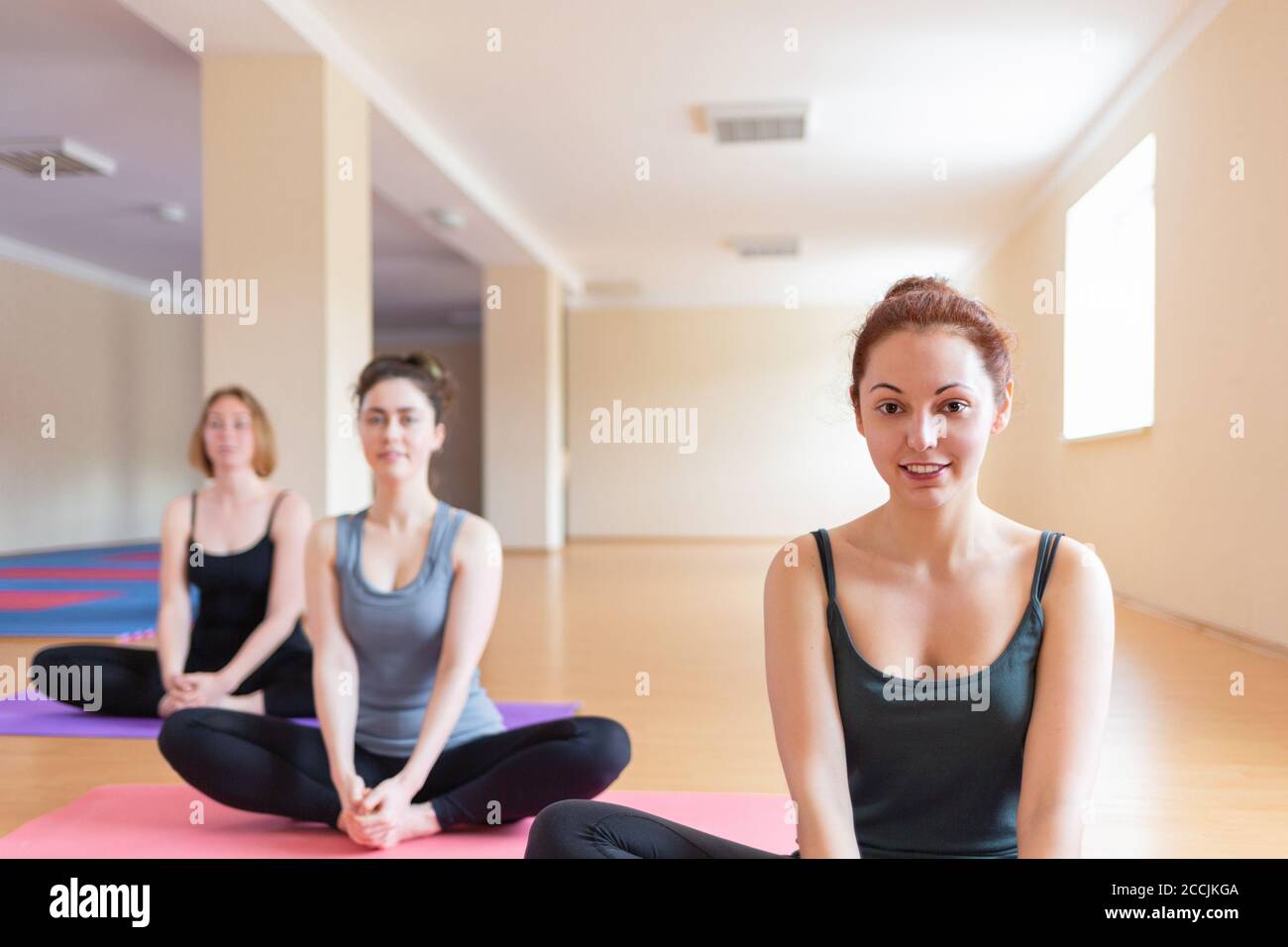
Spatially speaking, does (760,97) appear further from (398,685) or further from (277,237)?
(398,685)

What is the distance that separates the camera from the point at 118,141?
6516 millimetres

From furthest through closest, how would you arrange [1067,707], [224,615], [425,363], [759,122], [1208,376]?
[759,122] < [1208,376] < [224,615] < [425,363] < [1067,707]

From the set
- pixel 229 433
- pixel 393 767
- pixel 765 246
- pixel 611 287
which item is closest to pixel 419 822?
pixel 393 767

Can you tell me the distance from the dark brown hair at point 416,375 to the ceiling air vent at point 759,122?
13.7 ft

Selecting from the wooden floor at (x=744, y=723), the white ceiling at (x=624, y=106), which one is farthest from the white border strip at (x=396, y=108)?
the wooden floor at (x=744, y=723)

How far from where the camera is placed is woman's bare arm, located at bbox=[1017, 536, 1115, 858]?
1.12 meters

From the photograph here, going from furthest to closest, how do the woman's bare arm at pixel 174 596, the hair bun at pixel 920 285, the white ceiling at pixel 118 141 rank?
the white ceiling at pixel 118 141 < the woman's bare arm at pixel 174 596 < the hair bun at pixel 920 285

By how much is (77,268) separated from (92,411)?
128cm

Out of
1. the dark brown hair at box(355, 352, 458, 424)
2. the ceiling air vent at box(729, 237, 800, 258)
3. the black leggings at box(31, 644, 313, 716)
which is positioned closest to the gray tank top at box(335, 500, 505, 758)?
the dark brown hair at box(355, 352, 458, 424)

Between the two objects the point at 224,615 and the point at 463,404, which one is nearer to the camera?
the point at 224,615

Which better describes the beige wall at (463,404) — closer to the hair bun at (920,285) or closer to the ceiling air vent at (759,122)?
the ceiling air vent at (759,122)

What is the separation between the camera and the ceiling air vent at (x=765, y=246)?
922 centimetres
